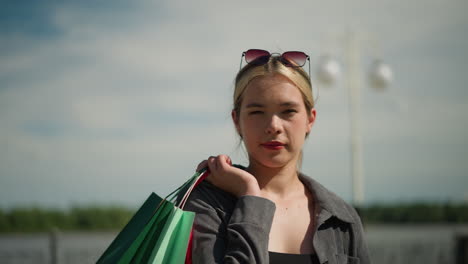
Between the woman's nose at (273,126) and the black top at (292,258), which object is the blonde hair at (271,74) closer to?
the woman's nose at (273,126)

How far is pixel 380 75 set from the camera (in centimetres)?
1038

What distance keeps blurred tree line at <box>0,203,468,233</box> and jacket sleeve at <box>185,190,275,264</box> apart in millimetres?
17106

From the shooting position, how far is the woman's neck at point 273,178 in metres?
2.29

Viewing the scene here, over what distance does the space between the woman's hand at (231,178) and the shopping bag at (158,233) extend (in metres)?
0.05

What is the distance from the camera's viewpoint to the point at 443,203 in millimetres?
20297

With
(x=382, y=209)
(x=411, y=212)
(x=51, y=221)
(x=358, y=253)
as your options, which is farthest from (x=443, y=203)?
(x=358, y=253)

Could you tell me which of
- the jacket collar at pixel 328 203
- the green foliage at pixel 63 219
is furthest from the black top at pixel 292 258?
the green foliage at pixel 63 219

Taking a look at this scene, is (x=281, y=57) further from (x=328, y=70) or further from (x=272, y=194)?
(x=328, y=70)

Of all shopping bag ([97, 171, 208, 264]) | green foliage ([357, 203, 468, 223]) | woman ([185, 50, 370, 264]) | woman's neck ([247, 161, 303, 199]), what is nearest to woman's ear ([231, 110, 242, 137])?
woman ([185, 50, 370, 264])

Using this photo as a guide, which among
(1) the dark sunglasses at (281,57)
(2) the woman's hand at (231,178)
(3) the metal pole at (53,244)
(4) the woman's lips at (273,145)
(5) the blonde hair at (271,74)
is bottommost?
(3) the metal pole at (53,244)

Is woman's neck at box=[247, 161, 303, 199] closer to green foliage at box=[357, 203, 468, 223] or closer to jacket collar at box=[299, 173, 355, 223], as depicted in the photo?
jacket collar at box=[299, 173, 355, 223]

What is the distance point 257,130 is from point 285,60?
14.5 inches

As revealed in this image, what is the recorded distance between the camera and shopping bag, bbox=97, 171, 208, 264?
6.62ft

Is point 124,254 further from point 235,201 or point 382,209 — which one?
point 382,209
